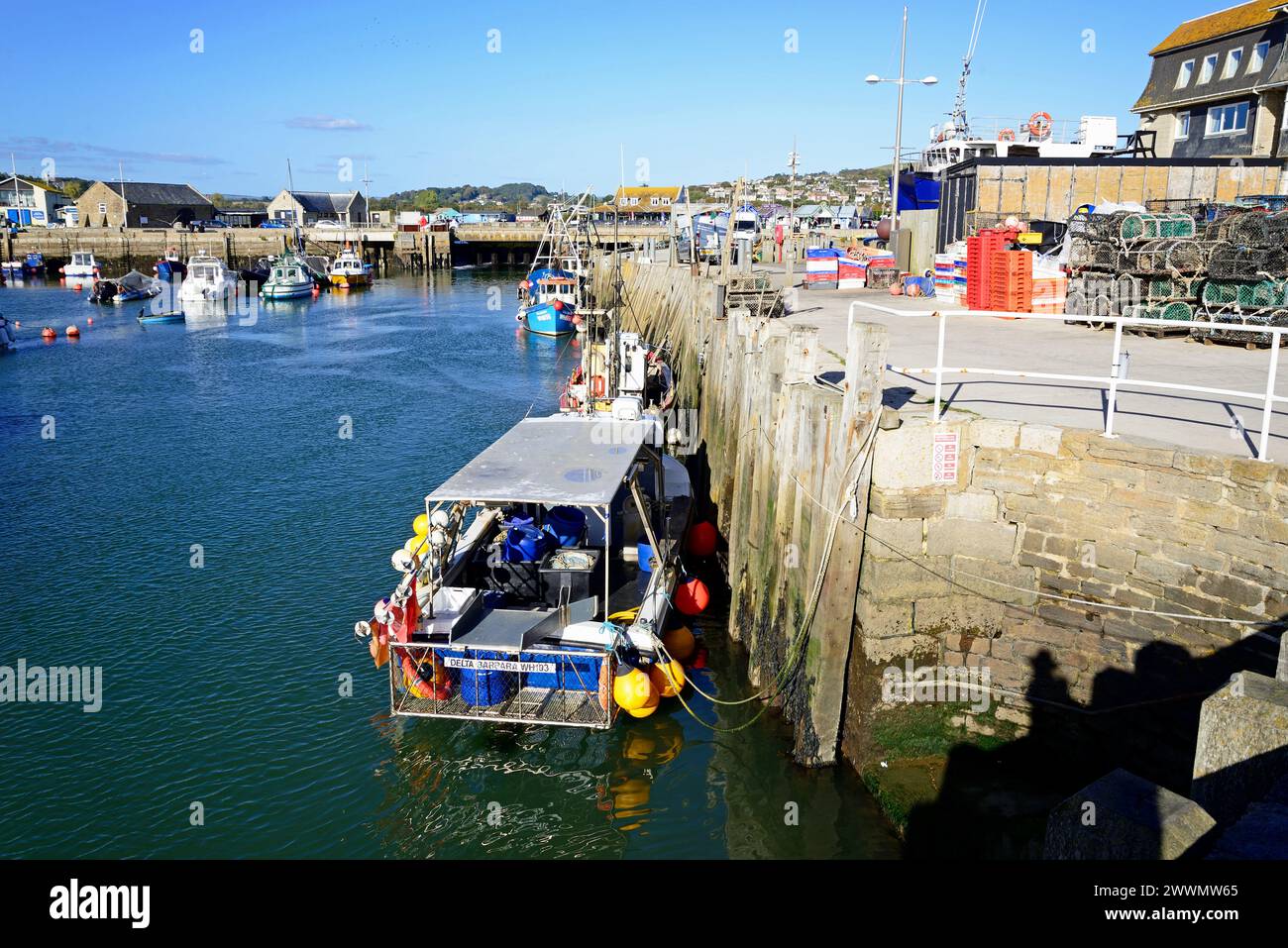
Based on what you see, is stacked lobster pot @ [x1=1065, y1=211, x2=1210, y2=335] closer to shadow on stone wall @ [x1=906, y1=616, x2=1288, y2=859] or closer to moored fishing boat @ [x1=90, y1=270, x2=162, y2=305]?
shadow on stone wall @ [x1=906, y1=616, x2=1288, y2=859]

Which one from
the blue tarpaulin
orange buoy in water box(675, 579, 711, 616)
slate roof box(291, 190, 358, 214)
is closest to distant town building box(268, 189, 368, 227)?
slate roof box(291, 190, 358, 214)

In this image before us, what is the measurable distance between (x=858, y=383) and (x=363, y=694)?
810 centimetres

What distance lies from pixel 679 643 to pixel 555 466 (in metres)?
3.06

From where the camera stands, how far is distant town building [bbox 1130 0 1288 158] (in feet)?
104

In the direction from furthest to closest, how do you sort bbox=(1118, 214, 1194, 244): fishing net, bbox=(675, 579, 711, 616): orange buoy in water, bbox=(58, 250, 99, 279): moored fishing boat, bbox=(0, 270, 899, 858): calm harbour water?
bbox=(58, 250, 99, 279): moored fishing boat
bbox=(1118, 214, 1194, 244): fishing net
bbox=(675, 579, 711, 616): orange buoy in water
bbox=(0, 270, 899, 858): calm harbour water

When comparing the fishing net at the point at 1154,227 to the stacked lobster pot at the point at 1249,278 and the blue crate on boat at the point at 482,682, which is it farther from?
the blue crate on boat at the point at 482,682

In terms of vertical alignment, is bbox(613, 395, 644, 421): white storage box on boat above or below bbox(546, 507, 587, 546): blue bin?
above

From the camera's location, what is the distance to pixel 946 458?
31.2 ft

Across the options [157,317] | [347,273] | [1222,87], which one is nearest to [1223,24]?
[1222,87]

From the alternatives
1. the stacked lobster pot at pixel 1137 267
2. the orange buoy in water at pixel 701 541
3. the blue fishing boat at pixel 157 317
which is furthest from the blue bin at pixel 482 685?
the blue fishing boat at pixel 157 317

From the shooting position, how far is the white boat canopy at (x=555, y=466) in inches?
455

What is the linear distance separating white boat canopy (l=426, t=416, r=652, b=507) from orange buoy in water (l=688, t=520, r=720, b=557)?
2.42 m

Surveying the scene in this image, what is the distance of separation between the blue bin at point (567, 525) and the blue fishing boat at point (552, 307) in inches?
1442
